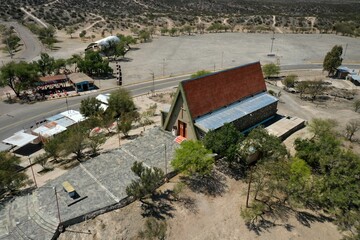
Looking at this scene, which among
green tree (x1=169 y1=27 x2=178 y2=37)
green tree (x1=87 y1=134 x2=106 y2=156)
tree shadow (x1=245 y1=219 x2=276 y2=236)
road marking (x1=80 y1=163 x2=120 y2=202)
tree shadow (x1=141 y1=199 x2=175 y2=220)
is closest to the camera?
tree shadow (x1=245 y1=219 x2=276 y2=236)

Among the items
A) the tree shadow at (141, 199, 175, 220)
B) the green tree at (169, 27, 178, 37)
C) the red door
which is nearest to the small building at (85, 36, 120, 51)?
the green tree at (169, 27, 178, 37)

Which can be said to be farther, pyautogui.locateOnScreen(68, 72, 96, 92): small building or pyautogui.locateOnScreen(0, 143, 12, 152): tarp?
pyautogui.locateOnScreen(68, 72, 96, 92): small building

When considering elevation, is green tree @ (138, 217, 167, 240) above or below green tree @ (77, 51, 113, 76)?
below

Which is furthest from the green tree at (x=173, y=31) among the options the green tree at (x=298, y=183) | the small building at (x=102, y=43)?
the green tree at (x=298, y=183)

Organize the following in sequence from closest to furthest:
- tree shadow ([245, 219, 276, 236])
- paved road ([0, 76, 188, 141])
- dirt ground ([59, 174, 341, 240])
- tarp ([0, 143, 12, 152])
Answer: dirt ground ([59, 174, 341, 240]), tree shadow ([245, 219, 276, 236]), tarp ([0, 143, 12, 152]), paved road ([0, 76, 188, 141])

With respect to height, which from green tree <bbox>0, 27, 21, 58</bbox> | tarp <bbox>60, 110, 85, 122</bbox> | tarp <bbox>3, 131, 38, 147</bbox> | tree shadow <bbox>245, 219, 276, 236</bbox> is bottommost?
tree shadow <bbox>245, 219, 276, 236</bbox>

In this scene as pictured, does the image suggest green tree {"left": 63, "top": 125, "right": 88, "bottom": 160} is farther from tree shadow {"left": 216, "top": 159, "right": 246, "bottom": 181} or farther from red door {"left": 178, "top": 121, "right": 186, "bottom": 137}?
tree shadow {"left": 216, "top": 159, "right": 246, "bottom": 181}

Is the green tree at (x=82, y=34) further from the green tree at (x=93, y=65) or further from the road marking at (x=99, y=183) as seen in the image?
the road marking at (x=99, y=183)

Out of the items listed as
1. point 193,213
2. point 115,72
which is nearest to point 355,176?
point 193,213
